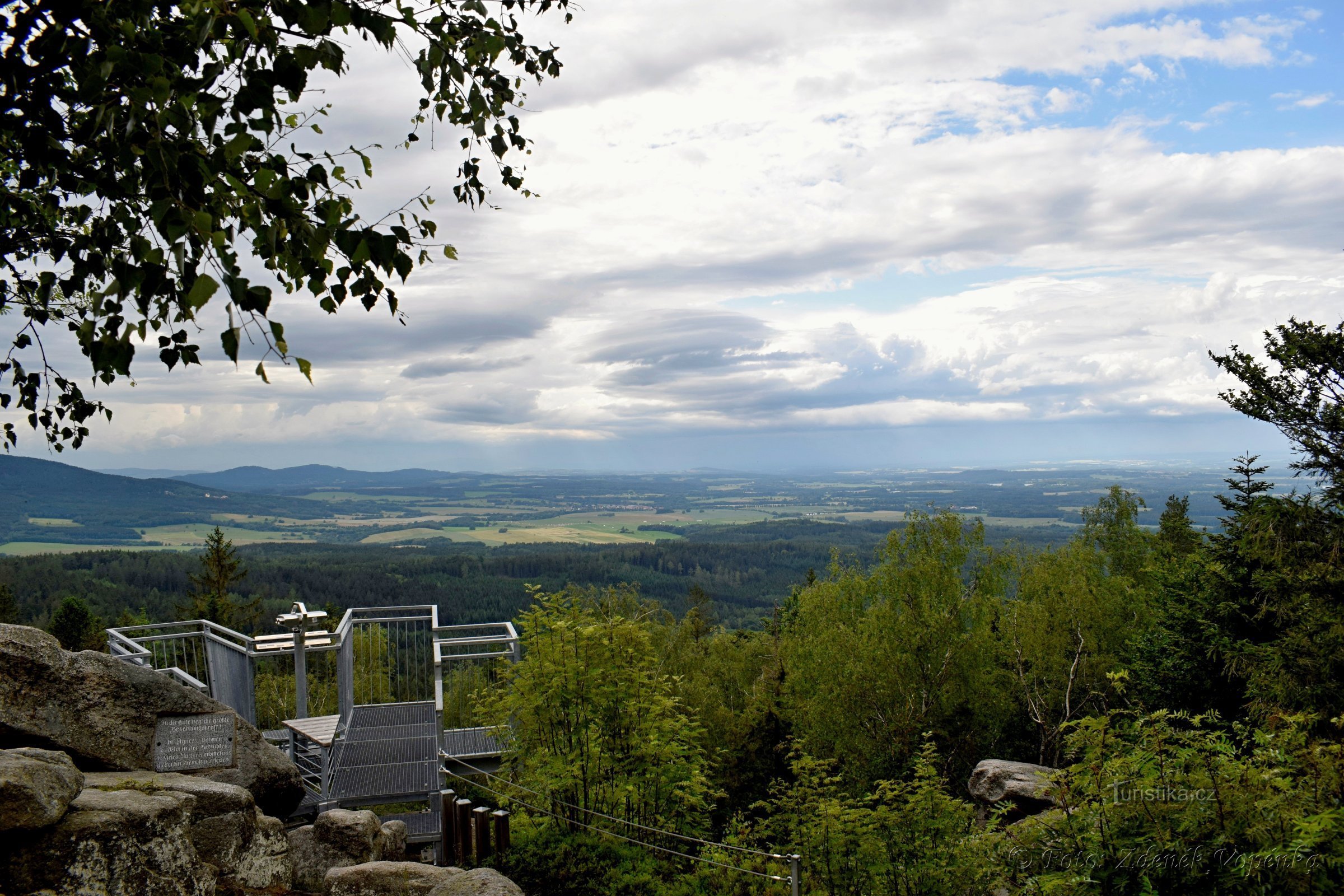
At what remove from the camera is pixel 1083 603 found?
23422 millimetres

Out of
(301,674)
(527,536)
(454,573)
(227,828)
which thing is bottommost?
(527,536)

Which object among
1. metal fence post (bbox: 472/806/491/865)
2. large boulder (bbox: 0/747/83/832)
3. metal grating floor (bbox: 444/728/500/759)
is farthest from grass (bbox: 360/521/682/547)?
large boulder (bbox: 0/747/83/832)

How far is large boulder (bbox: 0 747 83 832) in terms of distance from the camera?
4207 millimetres

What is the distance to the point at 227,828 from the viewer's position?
601cm

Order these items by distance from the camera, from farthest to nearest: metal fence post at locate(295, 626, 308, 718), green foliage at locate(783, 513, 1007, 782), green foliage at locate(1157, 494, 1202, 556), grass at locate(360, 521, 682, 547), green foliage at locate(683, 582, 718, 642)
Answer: grass at locate(360, 521, 682, 547) → green foliage at locate(683, 582, 718, 642) → green foliage at locate(1157, 494, 1202, 556) → green foliage at locate(783, 513, 1007, 782) → metal fence post at locate(295, 626, 308, 718)

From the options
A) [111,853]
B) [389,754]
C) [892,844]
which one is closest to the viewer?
[111,853]

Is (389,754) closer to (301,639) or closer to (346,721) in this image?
(346,721)

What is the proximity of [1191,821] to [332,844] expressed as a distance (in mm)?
6743

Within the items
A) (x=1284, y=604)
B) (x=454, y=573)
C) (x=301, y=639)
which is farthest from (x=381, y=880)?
(x=454, y=573)

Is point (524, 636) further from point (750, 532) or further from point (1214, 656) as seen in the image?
point (750, 532)

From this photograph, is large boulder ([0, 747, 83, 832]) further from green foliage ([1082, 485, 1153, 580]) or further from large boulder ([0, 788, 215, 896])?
green foliage ([1082, 485, 1153, 580])

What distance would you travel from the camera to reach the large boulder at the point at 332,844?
7105 millimetres

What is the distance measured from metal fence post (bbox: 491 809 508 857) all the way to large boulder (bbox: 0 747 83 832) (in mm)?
3858

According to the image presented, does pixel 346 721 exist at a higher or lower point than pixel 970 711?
higher
